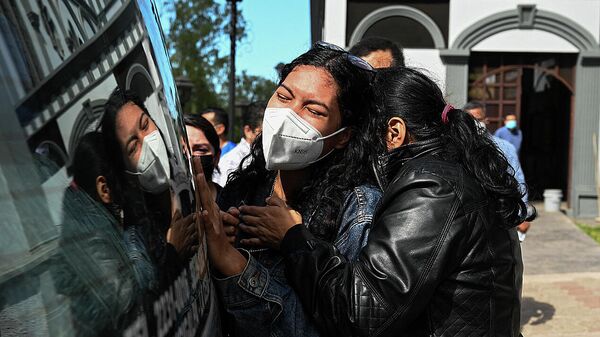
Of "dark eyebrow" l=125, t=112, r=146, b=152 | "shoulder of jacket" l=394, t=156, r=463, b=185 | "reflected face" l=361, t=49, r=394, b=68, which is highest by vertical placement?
"reflected face" l=361, t=49, r=394, b=68

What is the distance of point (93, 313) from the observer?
0.61 metres

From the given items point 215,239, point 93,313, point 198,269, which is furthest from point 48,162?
point 215,239

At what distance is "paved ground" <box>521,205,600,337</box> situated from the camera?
5.50 meters

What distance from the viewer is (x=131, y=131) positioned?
0.72 m

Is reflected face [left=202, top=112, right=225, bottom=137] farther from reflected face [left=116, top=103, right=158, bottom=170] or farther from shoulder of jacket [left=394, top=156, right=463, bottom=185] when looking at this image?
reflected face [left=116, top=103, right=158, bottom=170]

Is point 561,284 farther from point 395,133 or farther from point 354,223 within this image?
point 354,223

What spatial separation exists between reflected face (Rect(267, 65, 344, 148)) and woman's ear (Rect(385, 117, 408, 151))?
0.14 metres

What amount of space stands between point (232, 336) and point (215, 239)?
0.23 meters

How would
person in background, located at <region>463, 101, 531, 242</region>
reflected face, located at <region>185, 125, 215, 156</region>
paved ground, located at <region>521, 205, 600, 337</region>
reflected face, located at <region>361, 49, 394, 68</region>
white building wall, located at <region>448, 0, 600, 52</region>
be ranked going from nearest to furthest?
reflected face, located at <region>361, 49, 394, 68</region> < reflected face, located at <region>185, 125, 215, 156</region> < person in background, located at <region>463, 101, 531, 242</region> < paved ground, located at <region>521, 205, 600, 337</region> < white building wall, located at <region>448, 0, 600, 52</region>

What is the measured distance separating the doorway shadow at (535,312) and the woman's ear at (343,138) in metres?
4.59

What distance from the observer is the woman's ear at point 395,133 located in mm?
1550

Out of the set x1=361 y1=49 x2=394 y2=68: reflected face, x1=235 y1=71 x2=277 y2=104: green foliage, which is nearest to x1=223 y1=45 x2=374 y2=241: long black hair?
x1=361 y1=49 x2=394 y2=68: reflected face

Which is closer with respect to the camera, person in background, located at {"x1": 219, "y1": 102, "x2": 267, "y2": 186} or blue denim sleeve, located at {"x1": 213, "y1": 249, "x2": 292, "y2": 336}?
blue denim sleeve, located at {"x1": 213, "y1": 249, "x2": 292, "y2": 336}

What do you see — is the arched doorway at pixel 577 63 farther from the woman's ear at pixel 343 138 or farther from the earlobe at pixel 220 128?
the woman's ear at pixel 343 138
